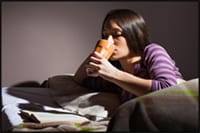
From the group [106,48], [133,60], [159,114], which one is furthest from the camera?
[133,60]

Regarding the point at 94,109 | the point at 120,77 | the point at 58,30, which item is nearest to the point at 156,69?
the point at 120,77

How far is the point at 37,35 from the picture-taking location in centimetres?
183

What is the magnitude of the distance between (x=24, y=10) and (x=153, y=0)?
768 millimetres

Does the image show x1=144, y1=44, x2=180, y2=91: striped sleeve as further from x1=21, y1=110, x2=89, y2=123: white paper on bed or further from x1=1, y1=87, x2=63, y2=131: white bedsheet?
x1=1, y1=87, x2=63, y2=131: white bedsheet

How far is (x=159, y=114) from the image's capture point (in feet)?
2.31

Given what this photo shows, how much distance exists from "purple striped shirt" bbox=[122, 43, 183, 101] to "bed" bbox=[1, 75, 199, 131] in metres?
0.16

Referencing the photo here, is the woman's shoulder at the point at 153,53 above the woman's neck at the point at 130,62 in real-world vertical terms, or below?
above

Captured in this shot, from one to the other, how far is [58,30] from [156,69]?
2.96ft

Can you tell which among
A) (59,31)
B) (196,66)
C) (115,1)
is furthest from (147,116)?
(196,66)

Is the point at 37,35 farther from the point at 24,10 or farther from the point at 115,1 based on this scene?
the point at 115,1

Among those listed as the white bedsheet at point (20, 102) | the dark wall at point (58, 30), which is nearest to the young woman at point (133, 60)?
the white bedsheet at point (20, 102)

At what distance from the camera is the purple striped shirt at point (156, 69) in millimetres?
1046

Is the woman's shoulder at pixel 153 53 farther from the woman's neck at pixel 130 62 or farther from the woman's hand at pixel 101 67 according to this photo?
the woman's hand at pixel 101 67

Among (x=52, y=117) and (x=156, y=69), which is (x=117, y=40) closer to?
(x=156, y=69)
